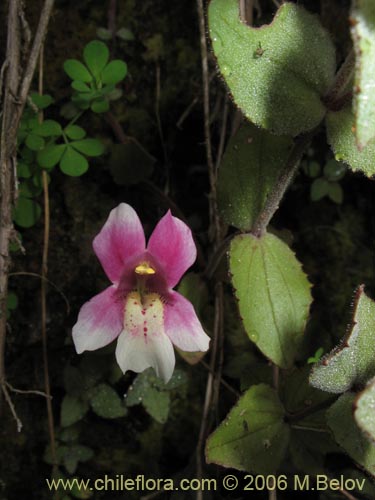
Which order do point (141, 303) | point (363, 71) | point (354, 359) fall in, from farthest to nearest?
point (141, 303) < point (354, 359) < point (363, 71)

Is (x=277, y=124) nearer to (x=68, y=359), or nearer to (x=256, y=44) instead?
(x=256, y=44)

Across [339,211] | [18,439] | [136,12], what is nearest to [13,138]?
[136,12]

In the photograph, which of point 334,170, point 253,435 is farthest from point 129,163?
point 253,435

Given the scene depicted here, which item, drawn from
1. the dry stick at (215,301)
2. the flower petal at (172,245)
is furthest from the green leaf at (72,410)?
the flower petal at (172,245)

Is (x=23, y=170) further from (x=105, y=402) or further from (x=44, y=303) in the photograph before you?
(x=105, y=402)

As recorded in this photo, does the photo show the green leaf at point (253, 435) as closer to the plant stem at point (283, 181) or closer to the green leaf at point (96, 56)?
the plant stem at point (283, 181)

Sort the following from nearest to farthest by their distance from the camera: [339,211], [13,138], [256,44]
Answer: [256,44]
[13,138]
[339,211]
